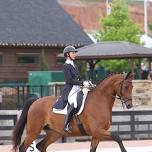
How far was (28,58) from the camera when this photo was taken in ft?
134

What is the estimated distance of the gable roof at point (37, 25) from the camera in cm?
4012

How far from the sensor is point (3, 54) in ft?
130

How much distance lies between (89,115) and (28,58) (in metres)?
27.4

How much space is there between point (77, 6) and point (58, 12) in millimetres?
40927

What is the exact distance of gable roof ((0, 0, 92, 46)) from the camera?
40125 mm

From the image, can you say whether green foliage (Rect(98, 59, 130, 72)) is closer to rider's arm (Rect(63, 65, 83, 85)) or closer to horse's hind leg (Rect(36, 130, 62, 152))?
horse's hind leg (Rect(36, 130, 62, 152))

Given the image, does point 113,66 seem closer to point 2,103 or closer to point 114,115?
point 2,103

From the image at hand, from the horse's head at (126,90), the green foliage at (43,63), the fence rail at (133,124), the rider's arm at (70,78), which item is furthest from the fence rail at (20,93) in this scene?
the green foliage at (43,63)

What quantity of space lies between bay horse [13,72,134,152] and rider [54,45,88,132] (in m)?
0.21

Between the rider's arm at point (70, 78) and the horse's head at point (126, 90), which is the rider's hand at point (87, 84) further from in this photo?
the horse's head at point (126, 90)

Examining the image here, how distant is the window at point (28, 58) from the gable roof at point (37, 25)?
93 centimetres

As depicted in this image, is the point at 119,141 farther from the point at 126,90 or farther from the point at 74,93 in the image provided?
the point at 74,93

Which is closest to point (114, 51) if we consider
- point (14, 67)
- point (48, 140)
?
point (14, 67)

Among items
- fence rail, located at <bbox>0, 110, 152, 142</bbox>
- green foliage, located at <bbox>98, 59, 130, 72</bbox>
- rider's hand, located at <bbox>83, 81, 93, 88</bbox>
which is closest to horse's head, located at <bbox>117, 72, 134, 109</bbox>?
rider's hand, located at <bbox>83, 81, 93, 88</bbox>
